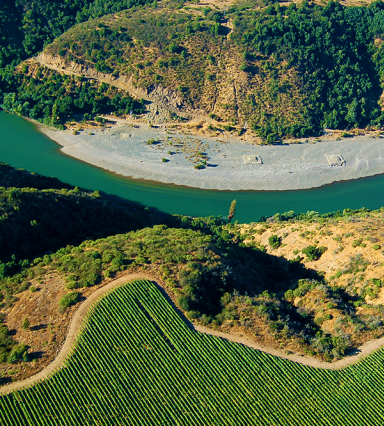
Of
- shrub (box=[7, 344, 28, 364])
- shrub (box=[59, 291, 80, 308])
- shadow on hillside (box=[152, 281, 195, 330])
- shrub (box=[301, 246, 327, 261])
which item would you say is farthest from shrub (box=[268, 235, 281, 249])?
shrub (box=[7, 344, 28, 364])

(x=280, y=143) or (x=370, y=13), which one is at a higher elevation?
(x=370, y=13)

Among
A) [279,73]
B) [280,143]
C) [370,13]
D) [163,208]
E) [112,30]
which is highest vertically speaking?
[370,13]

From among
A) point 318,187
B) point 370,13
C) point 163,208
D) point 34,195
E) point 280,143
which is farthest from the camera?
point 370,13

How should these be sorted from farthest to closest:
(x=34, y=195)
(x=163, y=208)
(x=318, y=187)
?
1. (x=318, y=187)
2. (x=163, y=208)
3. (x=34, y=195)

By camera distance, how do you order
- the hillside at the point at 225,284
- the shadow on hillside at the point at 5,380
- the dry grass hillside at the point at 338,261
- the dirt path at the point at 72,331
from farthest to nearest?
the dry grass hillside at the point at 338,261 → the hillside at the point at 225,284 → the dirt path at the point at 72,331 → the shadow on hillside at the point at 5,380

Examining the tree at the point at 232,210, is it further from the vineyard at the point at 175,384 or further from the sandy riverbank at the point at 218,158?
the vineyard at the point at 175,384

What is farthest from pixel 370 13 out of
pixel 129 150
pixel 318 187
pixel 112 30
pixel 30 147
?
pixel 30 147

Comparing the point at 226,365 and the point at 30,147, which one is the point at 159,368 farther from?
the point at 30,147

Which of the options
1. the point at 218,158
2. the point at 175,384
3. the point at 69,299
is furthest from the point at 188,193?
the point at 175,384

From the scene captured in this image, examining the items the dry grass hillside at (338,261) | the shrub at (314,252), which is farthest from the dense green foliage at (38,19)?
the shrub at (314,252)
